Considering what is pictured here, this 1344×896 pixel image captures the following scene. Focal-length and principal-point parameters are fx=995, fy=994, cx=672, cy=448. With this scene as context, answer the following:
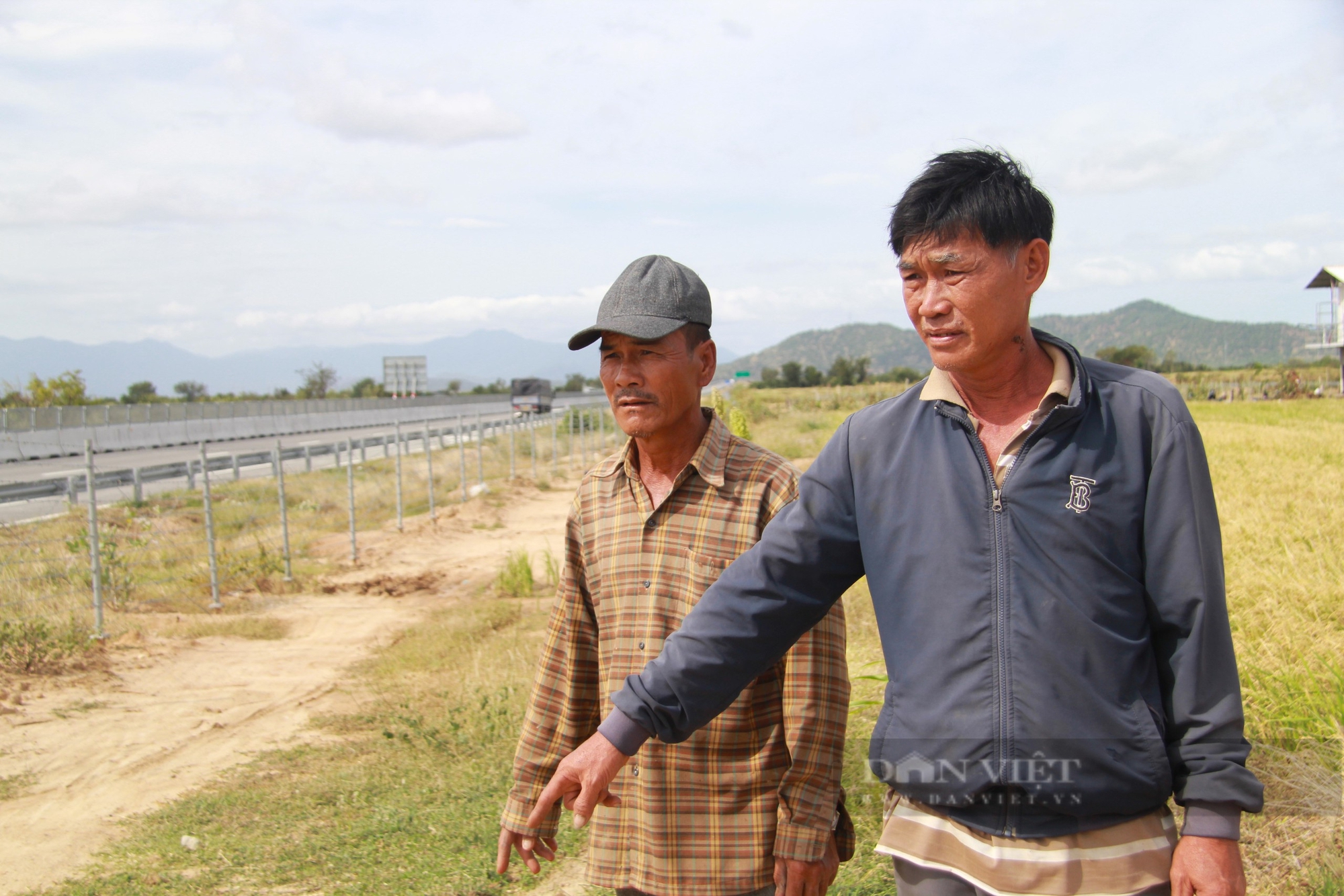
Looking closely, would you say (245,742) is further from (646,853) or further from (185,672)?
(646,853)

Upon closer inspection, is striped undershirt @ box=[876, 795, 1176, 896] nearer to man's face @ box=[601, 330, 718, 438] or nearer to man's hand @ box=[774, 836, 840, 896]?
man's hand @ box=[774, 836, 840, 896]

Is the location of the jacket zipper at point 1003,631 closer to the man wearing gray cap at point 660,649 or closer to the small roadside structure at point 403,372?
the man wearing gray cap at point 660,649

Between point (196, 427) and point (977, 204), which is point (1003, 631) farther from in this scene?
point (196, 427)

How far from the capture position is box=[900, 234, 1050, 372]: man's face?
1.82m

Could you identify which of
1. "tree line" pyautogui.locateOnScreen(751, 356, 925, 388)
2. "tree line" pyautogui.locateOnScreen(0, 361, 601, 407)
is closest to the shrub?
"tree line" pyautogui.locateOnScreen(0, 361, 601, 407)

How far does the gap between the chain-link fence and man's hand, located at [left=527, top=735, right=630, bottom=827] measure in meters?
7.33

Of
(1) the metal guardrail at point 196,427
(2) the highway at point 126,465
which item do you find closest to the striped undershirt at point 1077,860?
(2) the highway at point 126,465

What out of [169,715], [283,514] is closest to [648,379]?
[169,715]

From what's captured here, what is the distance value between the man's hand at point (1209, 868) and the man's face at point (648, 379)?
4.70 feet

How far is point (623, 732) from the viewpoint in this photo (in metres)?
1.98

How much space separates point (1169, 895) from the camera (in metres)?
1.68

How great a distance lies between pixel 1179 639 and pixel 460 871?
3.46 metres

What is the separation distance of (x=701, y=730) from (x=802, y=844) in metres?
0.33

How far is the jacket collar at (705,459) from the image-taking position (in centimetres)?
246
